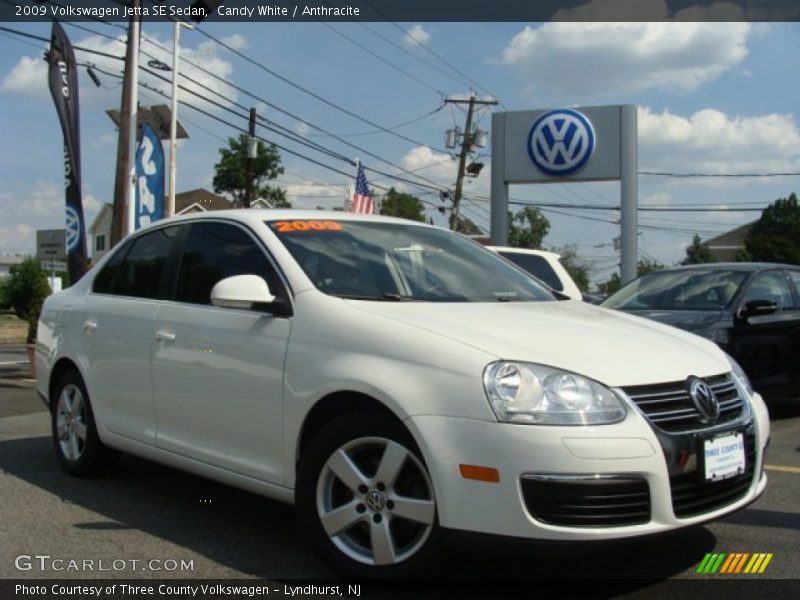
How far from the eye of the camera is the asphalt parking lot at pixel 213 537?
352cm

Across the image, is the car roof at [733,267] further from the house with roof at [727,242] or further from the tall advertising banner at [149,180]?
the house with roof at [727,242]

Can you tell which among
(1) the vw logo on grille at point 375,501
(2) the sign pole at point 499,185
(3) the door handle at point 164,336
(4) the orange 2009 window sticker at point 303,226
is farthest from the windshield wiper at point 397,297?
(2) the sign pole at point 499,185

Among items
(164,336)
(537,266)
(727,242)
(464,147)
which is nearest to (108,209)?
(464,147)

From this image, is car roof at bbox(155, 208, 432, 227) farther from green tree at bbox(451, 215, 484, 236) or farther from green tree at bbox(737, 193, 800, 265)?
green tree at bbox(737, 193, 800, 265)

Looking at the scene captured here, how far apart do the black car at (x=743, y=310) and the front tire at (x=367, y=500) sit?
465 cm

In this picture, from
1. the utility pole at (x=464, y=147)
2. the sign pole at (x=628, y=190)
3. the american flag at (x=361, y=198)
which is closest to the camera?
the sign pole at (x=628, y=190)

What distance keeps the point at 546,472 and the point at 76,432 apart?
11.6ft

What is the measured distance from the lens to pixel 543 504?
2.89 m

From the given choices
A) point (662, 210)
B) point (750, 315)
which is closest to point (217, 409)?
point (750, 315)

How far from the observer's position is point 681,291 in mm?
7938

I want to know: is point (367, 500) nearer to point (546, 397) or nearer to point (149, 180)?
point (546, 397)

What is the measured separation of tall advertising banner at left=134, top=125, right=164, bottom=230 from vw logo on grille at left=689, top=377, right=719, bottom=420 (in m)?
12.5

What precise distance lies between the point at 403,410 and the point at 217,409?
1.22 m

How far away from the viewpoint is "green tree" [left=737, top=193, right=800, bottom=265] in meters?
60.2
